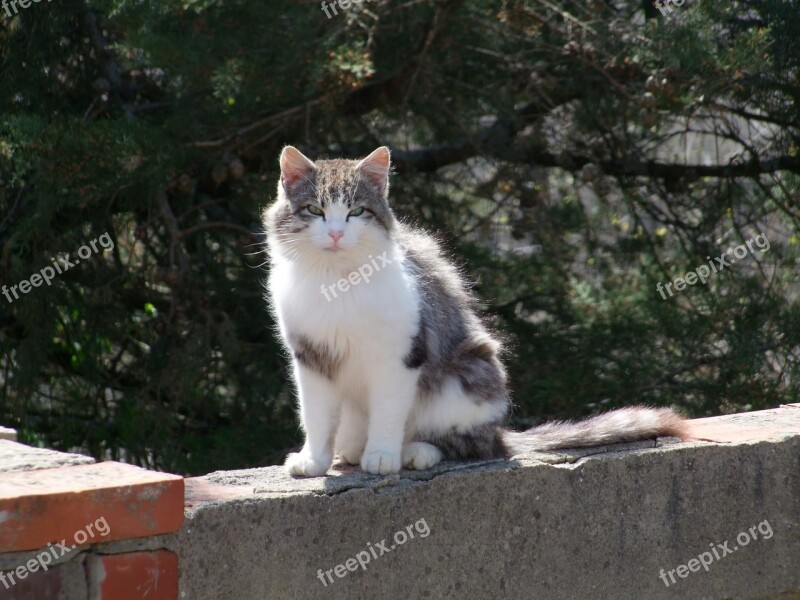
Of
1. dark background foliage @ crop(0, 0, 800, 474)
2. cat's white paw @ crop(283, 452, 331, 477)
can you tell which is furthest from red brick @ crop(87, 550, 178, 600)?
dark background foliage @ crop(0, 0, 800, 474)

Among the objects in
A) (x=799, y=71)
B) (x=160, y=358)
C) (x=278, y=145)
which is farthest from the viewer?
(x=278, y=145)

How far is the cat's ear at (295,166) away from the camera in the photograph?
9.68ft

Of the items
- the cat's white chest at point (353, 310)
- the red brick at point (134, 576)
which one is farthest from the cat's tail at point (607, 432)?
the red brick at point (134, 576)

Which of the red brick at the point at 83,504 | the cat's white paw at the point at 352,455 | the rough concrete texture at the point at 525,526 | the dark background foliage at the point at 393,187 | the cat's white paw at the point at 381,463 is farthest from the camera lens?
the dark background foliage at the point at 393,187

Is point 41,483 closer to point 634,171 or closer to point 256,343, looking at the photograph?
point 256,343

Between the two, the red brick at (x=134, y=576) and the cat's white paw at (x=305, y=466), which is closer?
the red brick at (x=134, y=576)

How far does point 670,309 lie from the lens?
4.70 meters

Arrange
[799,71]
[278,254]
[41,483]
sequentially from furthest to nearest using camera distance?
[799,71]
[278,254]
[41,483]

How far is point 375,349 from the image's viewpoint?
274 cm

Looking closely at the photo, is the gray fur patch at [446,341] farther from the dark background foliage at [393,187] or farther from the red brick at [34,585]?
the red brick at [34,585]

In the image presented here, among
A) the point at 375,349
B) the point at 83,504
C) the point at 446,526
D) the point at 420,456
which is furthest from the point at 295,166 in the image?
the point at 83,504

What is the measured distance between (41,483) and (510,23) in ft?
9.38

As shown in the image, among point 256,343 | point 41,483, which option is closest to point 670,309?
point 256,343

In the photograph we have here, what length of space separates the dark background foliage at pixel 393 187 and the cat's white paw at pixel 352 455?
1.17 m
